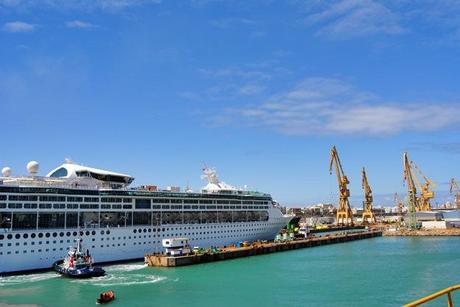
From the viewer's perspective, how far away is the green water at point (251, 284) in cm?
3050

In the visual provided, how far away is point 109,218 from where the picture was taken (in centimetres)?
4934

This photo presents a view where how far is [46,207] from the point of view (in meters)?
43.4

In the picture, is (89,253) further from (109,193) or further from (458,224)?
(458,224)

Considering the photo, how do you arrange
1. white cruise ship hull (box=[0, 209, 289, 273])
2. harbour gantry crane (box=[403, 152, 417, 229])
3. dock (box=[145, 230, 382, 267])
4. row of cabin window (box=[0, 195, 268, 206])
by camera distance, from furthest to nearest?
harbour gantry crane (box=[403, 152, 417, 229]), dock (box=[145, 230, 382, 267]), row of cabin window (box=[0, 195, 268, 206]), white cruise ship hull (box=[0, 209, 289, 273])

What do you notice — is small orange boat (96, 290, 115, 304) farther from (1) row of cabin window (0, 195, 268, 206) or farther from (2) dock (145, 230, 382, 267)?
(2) dock (145, 230, 382, 267)

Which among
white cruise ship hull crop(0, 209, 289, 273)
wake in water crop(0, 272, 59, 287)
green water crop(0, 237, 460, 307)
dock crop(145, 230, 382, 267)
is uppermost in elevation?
white cruise ship hull crop(0, 209, 289, 273)

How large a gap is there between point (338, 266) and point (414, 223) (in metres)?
72.6

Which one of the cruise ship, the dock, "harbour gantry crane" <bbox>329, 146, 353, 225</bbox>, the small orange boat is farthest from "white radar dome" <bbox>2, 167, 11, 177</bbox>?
"harbour gantry crane" <bbox>329, 146, 353, 225</bbox>

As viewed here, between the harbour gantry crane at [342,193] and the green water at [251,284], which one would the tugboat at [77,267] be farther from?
the harbour gantry crane at [342,193]

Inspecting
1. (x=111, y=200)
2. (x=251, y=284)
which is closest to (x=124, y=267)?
(x=111, y=200)

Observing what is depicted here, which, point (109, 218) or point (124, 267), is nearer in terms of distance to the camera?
point (124, 267)

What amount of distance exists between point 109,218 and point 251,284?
1923 centimetres

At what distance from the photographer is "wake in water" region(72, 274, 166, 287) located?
3674 centimetres

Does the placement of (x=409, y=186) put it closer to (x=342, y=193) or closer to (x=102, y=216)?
(x=342, y=193)
